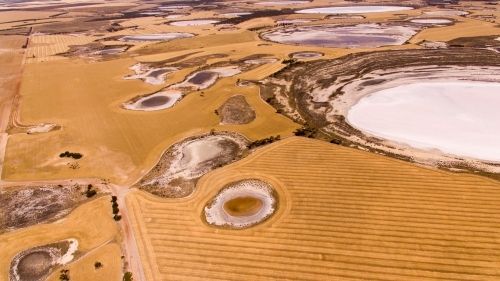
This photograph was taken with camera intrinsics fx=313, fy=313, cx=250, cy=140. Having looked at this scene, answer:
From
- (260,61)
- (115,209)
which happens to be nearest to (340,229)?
(115,209)

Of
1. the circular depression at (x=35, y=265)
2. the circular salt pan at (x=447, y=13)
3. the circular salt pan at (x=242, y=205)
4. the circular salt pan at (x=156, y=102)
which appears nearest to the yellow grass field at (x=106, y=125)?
the circular salt pan at (x=156, y=102)

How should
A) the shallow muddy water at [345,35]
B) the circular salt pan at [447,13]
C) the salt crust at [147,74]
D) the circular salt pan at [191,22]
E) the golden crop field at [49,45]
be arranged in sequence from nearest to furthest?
1. the salt crust at [147,74]
2. the golden crop field at [49,45]
3. the shallow muddy water at [345,35]
4. the circular salt pan at [447,13]
5. the circular salt pan at [191,22]

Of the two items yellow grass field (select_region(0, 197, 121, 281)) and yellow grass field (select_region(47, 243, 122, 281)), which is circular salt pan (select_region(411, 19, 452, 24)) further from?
yellow grass field (select_region(47, 243, 122, 281))

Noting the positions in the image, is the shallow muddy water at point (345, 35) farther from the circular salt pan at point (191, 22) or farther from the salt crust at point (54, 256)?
the salt crust at point (54, 256)

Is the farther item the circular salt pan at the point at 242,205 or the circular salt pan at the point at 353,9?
the circular salt pan at the point at 353,9

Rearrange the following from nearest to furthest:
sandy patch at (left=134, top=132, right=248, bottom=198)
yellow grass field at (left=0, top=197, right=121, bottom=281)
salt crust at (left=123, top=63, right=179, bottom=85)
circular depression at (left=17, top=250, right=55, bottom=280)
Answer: circular depression at (left=17, top=250, right=55, bottom=280) < yellow grass field at (left=0, top=197, right=121, bottom=281) < sandy patch at (left=134, top=132, right=248, bottom=198) < salt crust at (left=123, top=63, right=179, bottom=85)

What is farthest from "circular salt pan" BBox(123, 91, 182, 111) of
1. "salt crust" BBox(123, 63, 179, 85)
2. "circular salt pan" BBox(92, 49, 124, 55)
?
"circular salt pan" BBox(92, 49, 124, 55)
